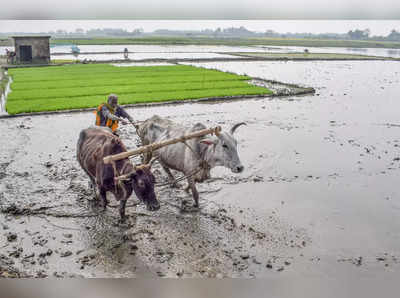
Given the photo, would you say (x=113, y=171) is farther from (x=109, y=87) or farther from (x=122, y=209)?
(x=109, y=87)

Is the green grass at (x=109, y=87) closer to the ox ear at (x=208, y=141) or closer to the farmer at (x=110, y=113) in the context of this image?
the farmer at (x=110, y=113)

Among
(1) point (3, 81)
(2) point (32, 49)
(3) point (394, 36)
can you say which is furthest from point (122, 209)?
(3) point (394, 36)

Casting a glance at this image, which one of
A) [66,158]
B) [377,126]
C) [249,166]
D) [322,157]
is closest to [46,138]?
[66,158]

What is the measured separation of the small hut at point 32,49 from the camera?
3391 centimetres

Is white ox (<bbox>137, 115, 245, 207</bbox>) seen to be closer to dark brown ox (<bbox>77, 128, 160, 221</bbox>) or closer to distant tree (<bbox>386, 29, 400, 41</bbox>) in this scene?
dark brown ox (<bbox>77, 128, 160, 221</bbox>)

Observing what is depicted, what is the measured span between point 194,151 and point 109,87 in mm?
16122

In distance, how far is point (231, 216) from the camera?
7180 millimetres

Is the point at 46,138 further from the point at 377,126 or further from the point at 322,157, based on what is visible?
the point at 377,126

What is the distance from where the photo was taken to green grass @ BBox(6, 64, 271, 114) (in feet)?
57.8

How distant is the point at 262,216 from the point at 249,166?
9.47 feet

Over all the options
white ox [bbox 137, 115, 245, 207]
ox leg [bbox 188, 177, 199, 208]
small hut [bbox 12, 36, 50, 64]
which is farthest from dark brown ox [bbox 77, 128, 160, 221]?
small hut [bbox 12, 36, 50, 64]

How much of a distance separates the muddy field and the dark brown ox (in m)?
0.78

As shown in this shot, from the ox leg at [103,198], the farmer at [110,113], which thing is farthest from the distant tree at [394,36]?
the ox leg at [103,198]

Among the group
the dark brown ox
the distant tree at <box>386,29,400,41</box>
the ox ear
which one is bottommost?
the dark brown ox
